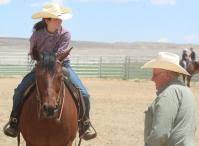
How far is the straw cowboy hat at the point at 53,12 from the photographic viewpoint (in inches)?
290

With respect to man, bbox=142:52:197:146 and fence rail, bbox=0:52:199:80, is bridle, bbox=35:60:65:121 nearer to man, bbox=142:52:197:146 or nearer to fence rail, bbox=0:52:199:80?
man, bbox=142:52:197:146

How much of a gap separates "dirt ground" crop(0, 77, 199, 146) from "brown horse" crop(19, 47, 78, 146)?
3119 millimetres

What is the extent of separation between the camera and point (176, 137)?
14.8 feet

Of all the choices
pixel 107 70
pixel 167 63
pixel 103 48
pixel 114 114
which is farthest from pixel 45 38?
pixel 103 48

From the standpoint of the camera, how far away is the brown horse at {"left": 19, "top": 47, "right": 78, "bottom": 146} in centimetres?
657

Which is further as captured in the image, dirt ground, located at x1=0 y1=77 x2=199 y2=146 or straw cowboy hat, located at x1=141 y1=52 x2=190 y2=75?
dirt ground, located at x1=0 y1=77 x2=199 y2=146

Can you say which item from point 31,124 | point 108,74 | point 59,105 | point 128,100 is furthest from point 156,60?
point 108,74

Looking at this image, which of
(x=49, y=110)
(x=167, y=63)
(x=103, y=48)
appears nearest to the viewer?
(x=167, y=63)

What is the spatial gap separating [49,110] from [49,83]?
32 cm

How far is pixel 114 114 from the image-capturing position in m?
14.8

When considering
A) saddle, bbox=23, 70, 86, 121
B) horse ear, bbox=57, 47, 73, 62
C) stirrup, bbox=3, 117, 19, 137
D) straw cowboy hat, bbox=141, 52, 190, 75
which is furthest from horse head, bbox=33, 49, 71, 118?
straw cowboy hat, bbox=141, 52, 190, 75

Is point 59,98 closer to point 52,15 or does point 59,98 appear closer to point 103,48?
point 52,15

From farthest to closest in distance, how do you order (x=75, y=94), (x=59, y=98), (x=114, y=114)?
(x=114, y=114), (x=75, y=94), (x=59, y=98)

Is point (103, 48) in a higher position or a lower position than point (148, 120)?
lower
